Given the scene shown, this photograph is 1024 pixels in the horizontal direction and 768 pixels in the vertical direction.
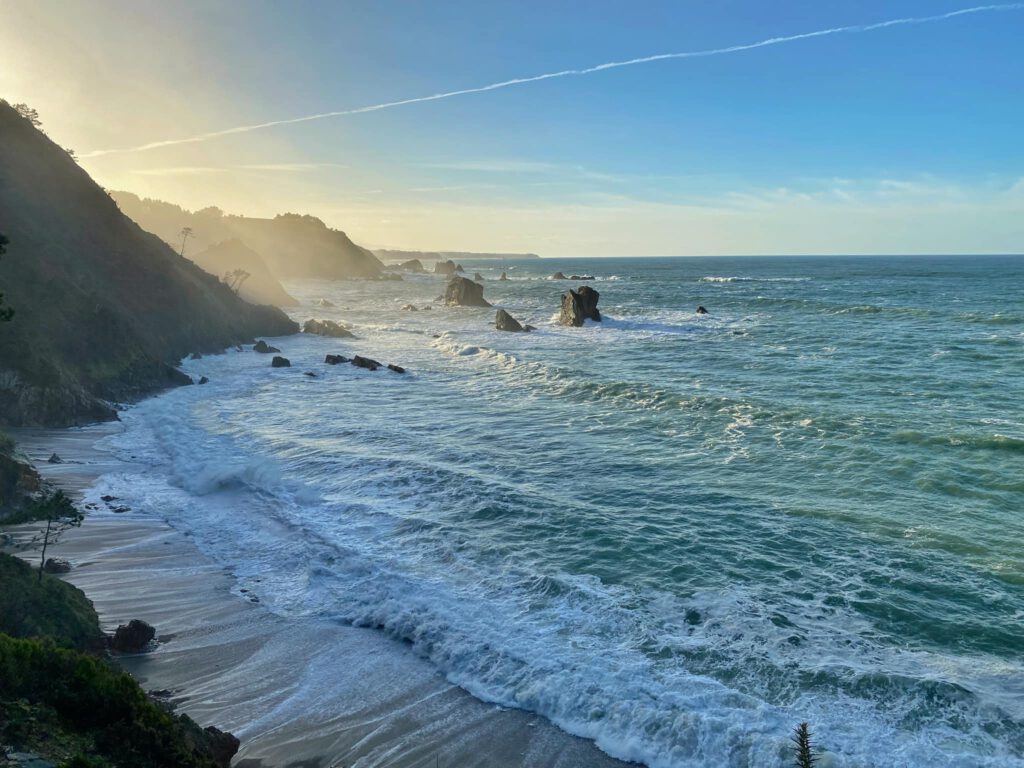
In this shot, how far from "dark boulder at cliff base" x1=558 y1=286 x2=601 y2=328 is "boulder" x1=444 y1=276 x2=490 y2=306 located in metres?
25.0

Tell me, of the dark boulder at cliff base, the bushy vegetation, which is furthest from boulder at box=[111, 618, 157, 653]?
the dark boulder at cliff base

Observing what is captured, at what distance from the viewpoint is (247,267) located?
88312 millimetres

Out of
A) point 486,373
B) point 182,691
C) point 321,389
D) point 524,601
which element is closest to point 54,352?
point 321,389

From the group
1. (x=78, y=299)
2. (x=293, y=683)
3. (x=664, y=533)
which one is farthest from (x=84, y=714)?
(x=78, y=299)

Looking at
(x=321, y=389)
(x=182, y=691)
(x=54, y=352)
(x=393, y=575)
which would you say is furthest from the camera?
(x=321, y=389)

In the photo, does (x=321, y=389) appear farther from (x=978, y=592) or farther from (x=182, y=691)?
(x=978, y=592)

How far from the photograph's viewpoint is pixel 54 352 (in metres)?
29.8

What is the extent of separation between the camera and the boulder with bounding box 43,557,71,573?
1431 centimetres

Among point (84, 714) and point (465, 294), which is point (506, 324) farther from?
point (84, 714)

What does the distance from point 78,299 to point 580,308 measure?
45515mm

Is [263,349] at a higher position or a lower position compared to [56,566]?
higher

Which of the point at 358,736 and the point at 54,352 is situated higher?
the point at 54,352

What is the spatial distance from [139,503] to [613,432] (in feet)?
57.5

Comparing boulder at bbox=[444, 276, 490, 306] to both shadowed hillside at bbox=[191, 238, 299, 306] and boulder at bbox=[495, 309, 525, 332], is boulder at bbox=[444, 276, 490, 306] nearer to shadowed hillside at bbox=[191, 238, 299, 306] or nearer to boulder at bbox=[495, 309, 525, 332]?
shadowed hillside at bbox=[191, 238, 299, 306]
